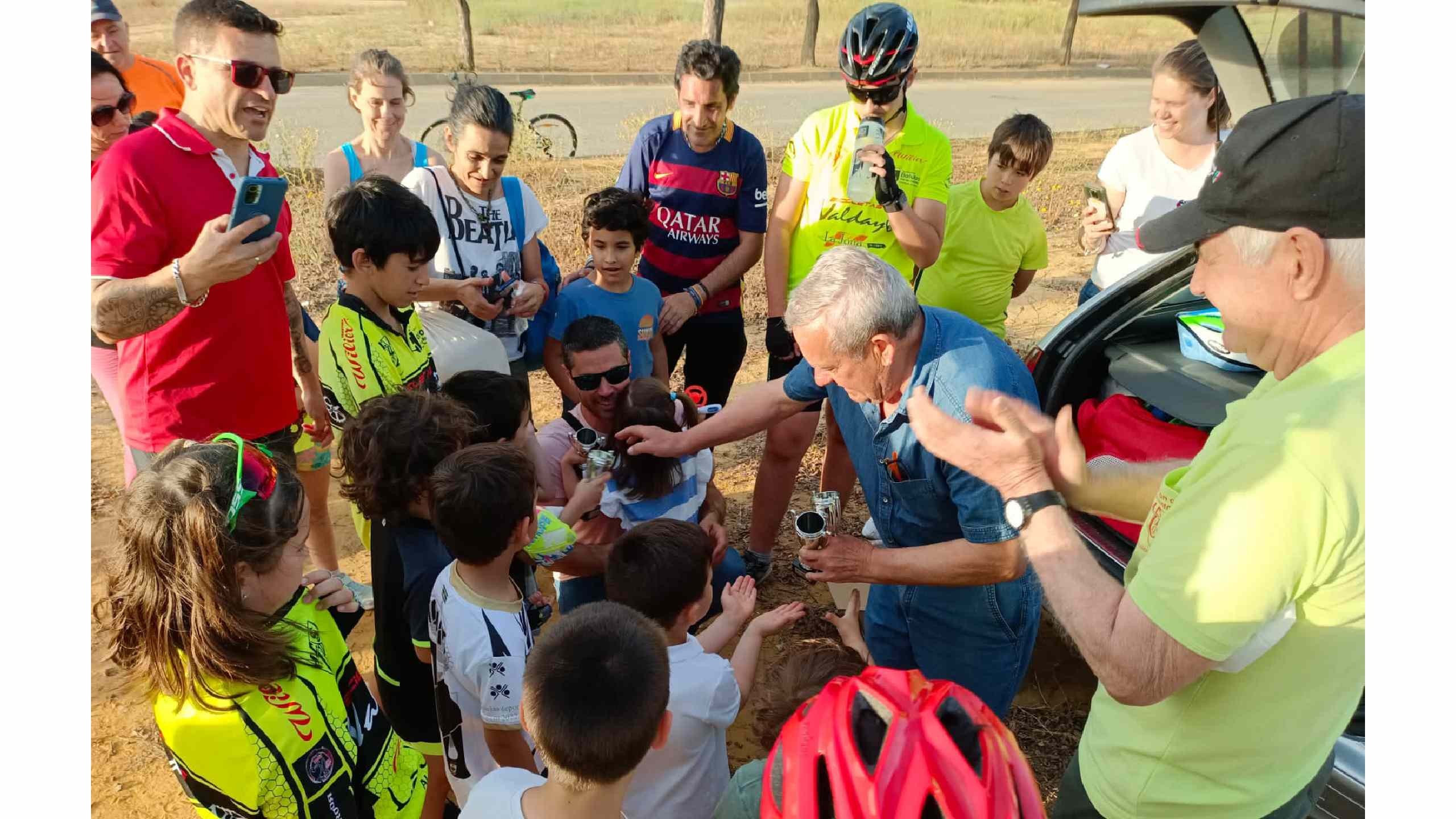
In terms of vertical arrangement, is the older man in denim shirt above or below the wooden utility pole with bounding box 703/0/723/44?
below

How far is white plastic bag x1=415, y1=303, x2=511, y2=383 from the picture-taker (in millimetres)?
4023

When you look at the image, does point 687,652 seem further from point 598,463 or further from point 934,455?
point 598,463

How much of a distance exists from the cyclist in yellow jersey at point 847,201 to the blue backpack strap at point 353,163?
6.62ft

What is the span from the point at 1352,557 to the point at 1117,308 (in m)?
2.60

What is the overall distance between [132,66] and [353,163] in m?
2.40

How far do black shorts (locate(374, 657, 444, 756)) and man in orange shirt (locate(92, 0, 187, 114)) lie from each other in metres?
4.06

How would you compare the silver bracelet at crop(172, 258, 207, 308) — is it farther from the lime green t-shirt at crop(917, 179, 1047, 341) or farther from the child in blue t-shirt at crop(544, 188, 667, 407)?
the lime green t-shirt at crop(917, 179, 1047, 341)

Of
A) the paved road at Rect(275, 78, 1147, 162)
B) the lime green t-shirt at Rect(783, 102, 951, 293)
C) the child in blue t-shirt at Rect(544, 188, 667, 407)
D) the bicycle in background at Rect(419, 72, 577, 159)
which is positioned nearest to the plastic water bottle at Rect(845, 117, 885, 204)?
the lime green t-shirt at Rect(783, 102, 951, 293)

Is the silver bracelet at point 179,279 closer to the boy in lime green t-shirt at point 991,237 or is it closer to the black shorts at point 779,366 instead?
the black shorts at point 779,366

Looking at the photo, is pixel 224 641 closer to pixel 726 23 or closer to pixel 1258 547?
pixel 1258 547

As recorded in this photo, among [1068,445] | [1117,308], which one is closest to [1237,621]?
[1068,445]

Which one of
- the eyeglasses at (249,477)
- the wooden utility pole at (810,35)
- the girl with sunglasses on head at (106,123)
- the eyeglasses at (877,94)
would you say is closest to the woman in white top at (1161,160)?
the eyeglasses at (877,94)

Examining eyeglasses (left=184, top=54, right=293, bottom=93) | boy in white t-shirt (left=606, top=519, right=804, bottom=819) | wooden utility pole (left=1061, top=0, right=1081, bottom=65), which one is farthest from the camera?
wooden utility pole (left=1061, top=0, right=1081, bottom=65)

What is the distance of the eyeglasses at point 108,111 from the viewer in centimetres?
418
